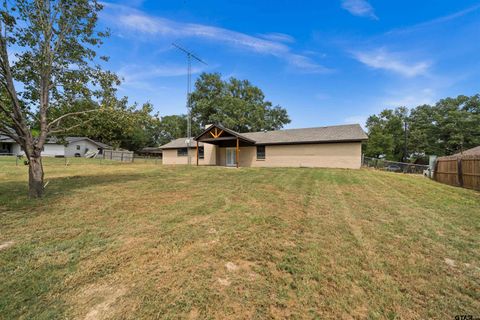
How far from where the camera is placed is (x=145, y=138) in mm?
55156

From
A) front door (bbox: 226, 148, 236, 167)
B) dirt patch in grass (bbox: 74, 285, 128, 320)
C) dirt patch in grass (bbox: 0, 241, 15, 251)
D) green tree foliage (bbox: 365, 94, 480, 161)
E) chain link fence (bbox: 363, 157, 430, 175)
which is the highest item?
green tree foliage (bbox: 365, 94, 480, 161)

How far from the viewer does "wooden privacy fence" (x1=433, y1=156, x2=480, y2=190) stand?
889 centimetres

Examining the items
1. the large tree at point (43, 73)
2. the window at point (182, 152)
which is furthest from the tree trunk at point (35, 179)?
the window at point (182, 152)

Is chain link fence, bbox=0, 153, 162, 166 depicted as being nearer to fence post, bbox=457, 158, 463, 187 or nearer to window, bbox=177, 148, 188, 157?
window, bbox=177, 148, 188, 157

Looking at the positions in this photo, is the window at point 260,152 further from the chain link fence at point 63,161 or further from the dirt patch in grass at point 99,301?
the dirt patch in grass at point 99,301

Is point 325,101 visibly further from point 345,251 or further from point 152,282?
point 152,282

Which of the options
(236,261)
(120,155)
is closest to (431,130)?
(236,261)

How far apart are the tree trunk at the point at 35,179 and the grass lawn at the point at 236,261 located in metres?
0.80

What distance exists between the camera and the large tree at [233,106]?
36.0m

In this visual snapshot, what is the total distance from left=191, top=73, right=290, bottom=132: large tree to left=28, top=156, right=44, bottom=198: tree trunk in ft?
95.4

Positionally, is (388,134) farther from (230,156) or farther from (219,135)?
(219,135)

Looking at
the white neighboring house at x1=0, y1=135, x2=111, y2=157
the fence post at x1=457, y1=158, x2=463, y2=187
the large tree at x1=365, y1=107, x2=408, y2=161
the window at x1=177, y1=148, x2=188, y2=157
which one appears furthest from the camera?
the large tree at x1=365, y1=107, x2=408, y2=161

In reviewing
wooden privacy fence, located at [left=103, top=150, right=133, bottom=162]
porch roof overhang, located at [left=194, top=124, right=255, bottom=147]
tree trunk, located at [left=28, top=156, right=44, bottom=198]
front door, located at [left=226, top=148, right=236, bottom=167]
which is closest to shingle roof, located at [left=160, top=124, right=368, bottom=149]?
porch roof overhang, located at [left=194, top=124, right=255, bottom=147]

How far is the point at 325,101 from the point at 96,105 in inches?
941
